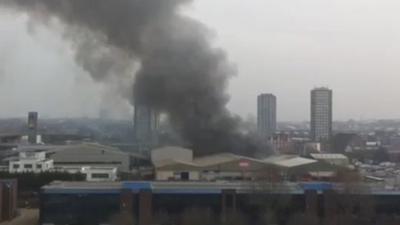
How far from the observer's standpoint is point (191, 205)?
17453 mm

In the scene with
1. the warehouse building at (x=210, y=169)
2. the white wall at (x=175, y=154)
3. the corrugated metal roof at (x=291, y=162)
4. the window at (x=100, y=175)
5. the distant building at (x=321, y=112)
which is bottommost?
the window at (x=100, y=175)

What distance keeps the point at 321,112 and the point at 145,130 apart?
115ft

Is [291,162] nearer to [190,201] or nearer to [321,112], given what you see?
[190,201]

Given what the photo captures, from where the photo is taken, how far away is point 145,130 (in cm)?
4397

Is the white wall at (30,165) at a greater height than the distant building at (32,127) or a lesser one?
lesser

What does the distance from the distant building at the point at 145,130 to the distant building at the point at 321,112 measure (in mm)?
28583

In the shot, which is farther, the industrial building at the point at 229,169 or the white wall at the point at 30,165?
the white wall at the point at 30,165

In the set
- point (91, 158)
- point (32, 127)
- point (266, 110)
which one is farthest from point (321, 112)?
point (91, 158)

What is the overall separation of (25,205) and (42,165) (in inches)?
350

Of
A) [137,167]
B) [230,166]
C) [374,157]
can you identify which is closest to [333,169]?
[230,166]

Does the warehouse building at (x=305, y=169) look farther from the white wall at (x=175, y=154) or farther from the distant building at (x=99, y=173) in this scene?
the distant building at (x=99, y=173)

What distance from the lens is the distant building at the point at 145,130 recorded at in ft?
129

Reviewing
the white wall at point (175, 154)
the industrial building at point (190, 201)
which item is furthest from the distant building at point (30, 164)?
the industrial building at point (190, 201)

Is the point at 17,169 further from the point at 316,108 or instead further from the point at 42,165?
the point at 316,108
